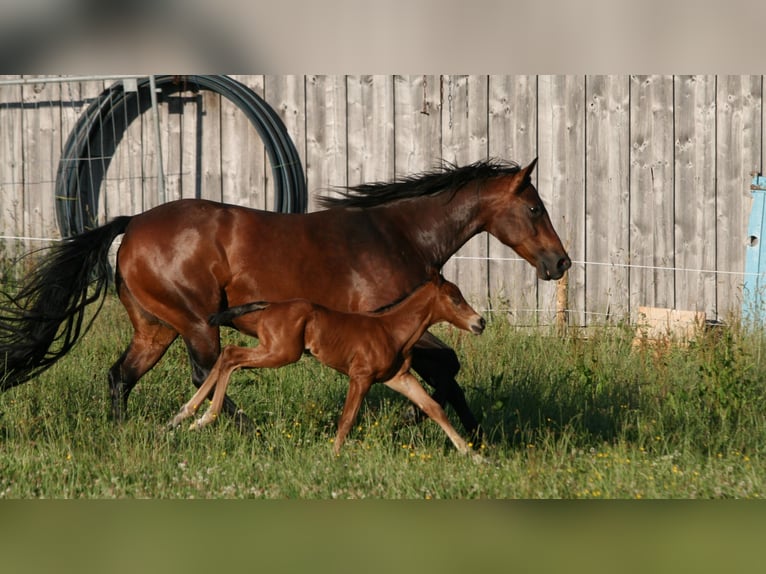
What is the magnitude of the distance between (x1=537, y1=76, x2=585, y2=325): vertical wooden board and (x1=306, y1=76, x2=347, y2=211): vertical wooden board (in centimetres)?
223

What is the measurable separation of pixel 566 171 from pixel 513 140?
676mm

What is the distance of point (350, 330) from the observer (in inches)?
231

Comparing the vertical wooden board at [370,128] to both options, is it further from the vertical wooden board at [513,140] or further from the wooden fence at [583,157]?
the vertical wooden board at [513,140]

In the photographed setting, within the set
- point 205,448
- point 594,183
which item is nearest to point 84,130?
point 594,183

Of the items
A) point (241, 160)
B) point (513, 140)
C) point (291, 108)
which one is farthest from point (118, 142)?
point (513, 140)

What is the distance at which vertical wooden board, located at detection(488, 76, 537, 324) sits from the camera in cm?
1101

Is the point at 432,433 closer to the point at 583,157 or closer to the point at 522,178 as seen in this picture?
the point at 522,178

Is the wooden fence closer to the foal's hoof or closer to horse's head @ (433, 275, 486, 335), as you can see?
the foal's hoof

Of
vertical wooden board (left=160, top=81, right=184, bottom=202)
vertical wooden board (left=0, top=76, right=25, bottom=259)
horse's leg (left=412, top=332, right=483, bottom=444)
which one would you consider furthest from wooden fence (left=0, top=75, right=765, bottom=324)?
horse's leg (left=412, top=332, right=483, bottom=444)

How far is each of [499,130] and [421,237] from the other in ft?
15.0

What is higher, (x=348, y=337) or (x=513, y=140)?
(x=513, y=140)

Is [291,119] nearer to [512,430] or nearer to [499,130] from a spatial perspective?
[499,130]

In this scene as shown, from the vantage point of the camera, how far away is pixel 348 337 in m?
5.87

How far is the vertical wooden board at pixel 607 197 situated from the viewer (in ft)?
35.8
